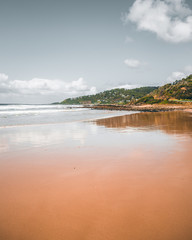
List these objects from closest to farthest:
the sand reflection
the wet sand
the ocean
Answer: the wet sand
the sand reflection
the ocean

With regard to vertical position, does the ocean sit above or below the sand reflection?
above

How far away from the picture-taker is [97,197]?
487 cm

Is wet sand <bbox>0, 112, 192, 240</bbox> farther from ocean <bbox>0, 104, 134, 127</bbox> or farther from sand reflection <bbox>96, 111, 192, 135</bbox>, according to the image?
ocean <bbox>0, 104, 134, 127</bbox>

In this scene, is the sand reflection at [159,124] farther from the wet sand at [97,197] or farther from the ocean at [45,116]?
the ocean at [45,116]

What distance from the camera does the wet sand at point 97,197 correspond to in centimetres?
362

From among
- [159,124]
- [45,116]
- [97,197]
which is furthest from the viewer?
[45,116]

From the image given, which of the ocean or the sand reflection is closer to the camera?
the sand reflection

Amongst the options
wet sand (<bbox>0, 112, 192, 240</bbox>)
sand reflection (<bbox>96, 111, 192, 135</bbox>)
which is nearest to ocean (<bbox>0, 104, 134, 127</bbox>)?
sand reflection (<bbox>96, 111, 192, 135</bbox>)

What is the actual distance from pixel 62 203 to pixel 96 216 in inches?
43.0

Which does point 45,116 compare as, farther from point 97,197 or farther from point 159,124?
point 97,197

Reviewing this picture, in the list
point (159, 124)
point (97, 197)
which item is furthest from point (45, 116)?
point (97, 197)

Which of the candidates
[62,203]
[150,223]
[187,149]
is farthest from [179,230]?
[187,149]

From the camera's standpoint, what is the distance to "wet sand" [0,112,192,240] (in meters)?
3.62

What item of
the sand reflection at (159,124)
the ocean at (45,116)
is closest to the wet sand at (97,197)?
the sand reflection at (159,124)
